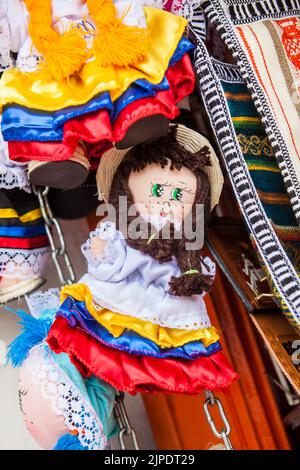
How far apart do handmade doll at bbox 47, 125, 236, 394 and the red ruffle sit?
12cm

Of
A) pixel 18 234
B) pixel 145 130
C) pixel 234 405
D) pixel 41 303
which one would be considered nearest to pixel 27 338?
pixel 41 303

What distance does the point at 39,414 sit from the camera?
939mm

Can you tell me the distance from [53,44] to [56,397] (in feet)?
1.67

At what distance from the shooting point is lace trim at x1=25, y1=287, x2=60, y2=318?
3.29ft

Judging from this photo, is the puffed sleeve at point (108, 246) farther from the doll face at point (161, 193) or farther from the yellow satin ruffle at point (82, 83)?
the yellow satin ruffle at point (82, 83)

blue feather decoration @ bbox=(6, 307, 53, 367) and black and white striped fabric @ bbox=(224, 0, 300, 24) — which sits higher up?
black and white striped fabric @ bbox=(224, 0, 300, 24)

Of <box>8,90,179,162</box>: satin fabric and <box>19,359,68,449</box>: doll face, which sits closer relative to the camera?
<box>8,90,179,162</box>: satin fabric

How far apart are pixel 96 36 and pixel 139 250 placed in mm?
308

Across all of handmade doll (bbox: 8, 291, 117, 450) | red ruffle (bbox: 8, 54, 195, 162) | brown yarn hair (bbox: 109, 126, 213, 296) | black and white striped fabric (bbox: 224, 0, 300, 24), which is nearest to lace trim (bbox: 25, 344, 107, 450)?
handmade doll (bbox: 8, 291, 117, 450)

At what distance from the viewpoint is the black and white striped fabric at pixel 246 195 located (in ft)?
2.98

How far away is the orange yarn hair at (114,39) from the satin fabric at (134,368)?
375 millimetres

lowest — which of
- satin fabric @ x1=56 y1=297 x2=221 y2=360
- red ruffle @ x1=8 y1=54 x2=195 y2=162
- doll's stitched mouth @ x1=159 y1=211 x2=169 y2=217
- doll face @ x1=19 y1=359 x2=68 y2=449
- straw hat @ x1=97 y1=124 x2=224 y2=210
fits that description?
doll face @ x1=19 y1=359 x2=68 y2=449

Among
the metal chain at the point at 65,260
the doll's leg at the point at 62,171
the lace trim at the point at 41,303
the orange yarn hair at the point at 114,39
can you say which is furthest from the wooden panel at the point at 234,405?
the orange yarn hair at the point at 114,39

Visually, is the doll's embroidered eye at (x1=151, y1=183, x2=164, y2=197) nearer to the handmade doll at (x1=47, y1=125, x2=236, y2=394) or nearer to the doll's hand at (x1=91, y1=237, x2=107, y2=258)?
the handmade doll at (x1=47, y1=125, x2=236, y2=394)
